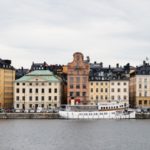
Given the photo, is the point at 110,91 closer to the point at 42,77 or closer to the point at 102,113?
the point at 42,77

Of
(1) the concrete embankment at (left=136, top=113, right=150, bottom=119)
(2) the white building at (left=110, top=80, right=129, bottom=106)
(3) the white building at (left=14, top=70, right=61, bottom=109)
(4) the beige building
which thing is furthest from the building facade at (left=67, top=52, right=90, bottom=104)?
(1) the concrete embankment at (left=136, top=113, right=150, bottom=119)

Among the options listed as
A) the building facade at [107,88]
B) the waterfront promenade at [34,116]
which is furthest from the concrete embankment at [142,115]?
the building facade at [107,88]

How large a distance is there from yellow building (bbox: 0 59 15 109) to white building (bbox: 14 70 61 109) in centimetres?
529

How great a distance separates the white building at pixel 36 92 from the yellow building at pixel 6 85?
17.3 ft

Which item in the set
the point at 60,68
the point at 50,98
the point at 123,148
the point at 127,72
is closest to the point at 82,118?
the point at 50,98

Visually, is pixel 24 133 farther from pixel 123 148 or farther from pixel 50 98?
pixel 50 98

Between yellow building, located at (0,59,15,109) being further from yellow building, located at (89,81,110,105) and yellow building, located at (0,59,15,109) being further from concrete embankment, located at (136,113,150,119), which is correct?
concrete embankment, located at (136,113,150,119)

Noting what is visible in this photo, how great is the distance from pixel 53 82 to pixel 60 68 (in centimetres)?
3221

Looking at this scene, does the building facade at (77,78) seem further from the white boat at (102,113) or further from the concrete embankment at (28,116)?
the concrete embankment at (28,116)

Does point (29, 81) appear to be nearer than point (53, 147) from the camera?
No

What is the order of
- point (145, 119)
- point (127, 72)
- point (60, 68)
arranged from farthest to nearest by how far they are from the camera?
point (60, 68), point (127, 72), point (145, 119)

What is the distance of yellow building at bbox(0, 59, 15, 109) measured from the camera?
171125mm

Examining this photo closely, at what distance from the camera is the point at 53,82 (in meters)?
167

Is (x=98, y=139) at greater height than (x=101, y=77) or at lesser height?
lesser
